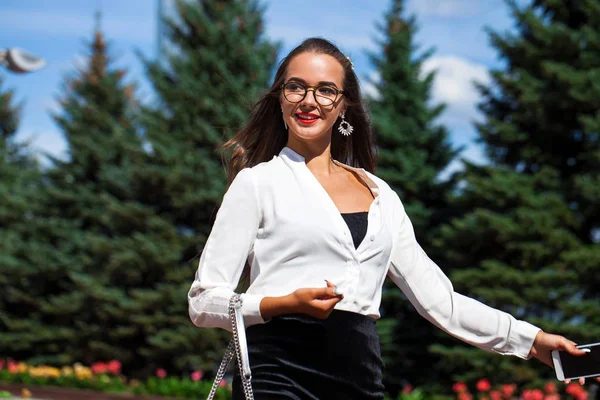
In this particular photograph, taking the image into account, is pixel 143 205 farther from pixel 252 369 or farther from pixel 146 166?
pixel 252 369

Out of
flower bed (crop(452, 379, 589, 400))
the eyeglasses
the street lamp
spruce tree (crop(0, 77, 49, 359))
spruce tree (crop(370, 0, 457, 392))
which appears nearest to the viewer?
the eyeglasses

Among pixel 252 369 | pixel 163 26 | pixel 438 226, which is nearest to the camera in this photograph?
pixel 252 369

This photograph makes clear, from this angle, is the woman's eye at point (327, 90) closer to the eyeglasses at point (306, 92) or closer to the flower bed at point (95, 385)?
the eyeglasses at point (306, 92)

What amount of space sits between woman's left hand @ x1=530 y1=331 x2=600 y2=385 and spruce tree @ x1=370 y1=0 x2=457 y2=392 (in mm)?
10841

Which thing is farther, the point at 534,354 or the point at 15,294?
the point at 15,294

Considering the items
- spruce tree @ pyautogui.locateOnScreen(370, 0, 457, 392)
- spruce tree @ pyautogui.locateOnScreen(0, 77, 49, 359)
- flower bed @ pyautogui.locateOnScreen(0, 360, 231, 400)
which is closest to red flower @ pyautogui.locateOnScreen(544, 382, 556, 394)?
spruce tree @ pyautogui.locateOnScreen(370, 0, 457, 392)

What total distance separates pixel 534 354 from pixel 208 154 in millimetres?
13731

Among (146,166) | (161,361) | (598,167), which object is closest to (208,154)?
(146,166)

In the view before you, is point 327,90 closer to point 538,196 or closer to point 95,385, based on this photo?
point 538,196

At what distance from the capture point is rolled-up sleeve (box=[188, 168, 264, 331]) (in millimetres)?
2371

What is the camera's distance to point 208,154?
16.2m

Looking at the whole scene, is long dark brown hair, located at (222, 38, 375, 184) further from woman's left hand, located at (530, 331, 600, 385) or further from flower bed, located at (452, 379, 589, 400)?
flower bed, located at (452, 379, 589, 400)

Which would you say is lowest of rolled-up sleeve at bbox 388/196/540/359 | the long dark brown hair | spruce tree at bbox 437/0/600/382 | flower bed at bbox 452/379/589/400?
flower bed at bbox 452/379/589/400

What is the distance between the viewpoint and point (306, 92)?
8.57 ft
